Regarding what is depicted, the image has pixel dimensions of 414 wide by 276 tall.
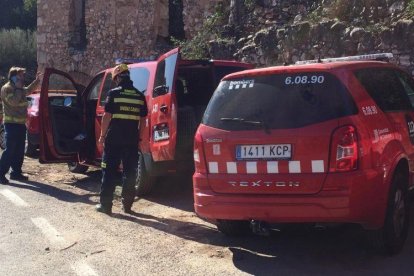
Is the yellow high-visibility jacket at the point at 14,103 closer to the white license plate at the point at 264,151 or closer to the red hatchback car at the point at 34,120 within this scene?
the red hatchback car at the point at 34,120

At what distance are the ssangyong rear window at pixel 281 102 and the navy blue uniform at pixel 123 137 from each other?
2.01 meters

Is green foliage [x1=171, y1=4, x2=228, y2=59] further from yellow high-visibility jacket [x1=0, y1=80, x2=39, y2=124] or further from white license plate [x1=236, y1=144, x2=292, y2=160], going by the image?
white license plate [x1=236, y1=144, x2=292, y2=160]

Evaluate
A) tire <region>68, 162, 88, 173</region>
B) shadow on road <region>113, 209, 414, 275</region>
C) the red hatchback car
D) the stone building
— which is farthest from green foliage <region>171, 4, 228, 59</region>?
shadow on road <region>113, 209, 414, 275</region>

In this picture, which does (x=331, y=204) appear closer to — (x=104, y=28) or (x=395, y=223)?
(x=395, y=223)

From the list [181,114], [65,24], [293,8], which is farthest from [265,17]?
[65,24]

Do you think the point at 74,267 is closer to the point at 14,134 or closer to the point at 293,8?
the point at 14,134

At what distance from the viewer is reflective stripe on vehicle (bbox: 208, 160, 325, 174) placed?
479 cm

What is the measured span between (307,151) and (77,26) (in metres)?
17.7

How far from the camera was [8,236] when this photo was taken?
21.0ft

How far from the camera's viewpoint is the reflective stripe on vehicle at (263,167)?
188 inches

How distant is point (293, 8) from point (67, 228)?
748 centimetres

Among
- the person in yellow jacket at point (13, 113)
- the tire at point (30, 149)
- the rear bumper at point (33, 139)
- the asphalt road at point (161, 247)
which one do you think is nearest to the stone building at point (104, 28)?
the tire at point (30, 149)

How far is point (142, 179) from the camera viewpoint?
8062 mm

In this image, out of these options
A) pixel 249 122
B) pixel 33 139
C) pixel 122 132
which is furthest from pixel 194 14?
pixel 249 122
